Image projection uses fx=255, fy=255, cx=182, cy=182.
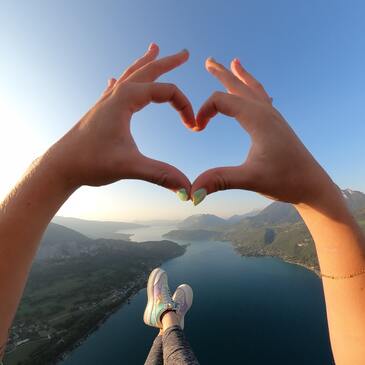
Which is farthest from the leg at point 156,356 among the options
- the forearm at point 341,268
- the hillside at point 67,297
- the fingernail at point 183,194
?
the hillside at point 67,297

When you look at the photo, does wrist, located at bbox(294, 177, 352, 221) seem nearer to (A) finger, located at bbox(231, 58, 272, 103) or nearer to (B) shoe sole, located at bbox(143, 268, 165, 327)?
(A) finger, located at bbox(231, 58, 272, 103)

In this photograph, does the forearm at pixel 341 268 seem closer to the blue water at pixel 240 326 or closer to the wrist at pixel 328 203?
the wrist at pixel 328 203

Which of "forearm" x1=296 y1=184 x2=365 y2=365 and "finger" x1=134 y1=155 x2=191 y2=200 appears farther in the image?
"finger" x1=134 y1=155 x2=191 y2=200

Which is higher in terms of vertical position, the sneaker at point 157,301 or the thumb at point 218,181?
the thumb at point 218,181

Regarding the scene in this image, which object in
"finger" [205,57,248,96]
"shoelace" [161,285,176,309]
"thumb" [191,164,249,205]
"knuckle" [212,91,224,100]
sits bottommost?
"shoelace" [161,285,176,309]

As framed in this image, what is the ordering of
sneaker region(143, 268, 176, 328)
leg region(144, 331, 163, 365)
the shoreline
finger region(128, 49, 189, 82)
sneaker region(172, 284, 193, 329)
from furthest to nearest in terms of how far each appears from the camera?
the shoreline → sneaker region(172, 284, 193, 329) → sneaker region(143, 268, 176, 328) → leg region(144, 331, 163, 365) → finger region(128, 49, 189, 82)

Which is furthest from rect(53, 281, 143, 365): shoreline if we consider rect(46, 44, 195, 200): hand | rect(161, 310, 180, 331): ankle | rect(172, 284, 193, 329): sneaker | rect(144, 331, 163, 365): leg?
rect(46, 44, 195, 200): hand

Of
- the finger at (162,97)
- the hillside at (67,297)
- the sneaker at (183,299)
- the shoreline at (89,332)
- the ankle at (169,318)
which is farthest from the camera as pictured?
the hillside at (67,297)
